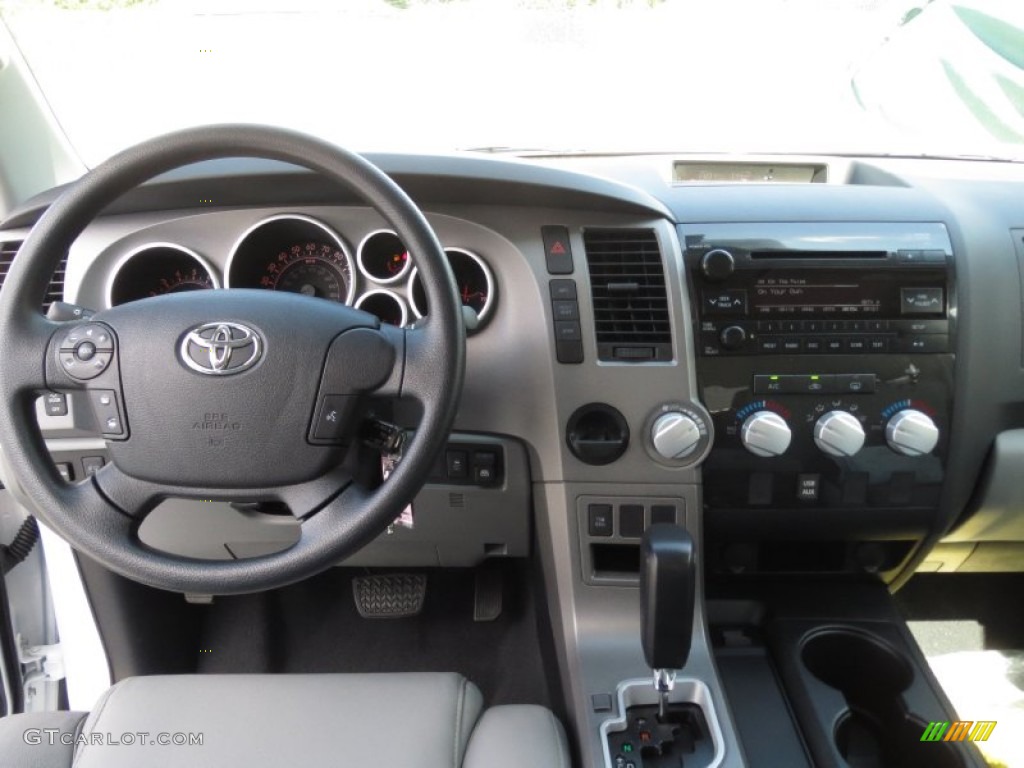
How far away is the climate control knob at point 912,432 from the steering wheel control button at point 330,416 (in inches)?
39.8

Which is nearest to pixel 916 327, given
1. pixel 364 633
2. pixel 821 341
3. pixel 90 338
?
pixel 821 341

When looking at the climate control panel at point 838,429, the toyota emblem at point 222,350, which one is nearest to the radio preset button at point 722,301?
the climate control panel at point 838,429

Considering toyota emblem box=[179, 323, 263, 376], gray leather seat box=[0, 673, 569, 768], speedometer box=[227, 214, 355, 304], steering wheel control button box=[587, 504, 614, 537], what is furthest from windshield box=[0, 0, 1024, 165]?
gray leather seat box=[0, 673, 569, 768]

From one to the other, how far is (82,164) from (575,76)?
114 centimetres

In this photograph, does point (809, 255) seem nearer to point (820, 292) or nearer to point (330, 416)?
point (820, 292)

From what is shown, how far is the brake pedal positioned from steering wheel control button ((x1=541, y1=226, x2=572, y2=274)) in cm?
106

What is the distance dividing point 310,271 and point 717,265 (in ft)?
2.52

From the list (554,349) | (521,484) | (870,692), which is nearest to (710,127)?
(554,349)

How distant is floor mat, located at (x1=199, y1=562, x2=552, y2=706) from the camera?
6.46 feet

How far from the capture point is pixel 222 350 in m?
1.05

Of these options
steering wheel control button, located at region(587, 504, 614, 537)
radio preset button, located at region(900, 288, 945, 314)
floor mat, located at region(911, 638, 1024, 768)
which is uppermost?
radio preset button, located at region(900, 288, 945, 314)

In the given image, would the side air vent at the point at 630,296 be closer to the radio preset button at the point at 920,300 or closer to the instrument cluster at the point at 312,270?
the instrument cluster at the point at 312,270

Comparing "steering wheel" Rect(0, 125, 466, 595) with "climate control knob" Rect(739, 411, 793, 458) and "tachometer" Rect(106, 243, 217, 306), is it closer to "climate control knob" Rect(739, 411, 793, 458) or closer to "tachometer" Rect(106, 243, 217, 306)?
"tachometer" Rect(106, 243, 217, 306)

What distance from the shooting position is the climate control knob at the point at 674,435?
1.33m
